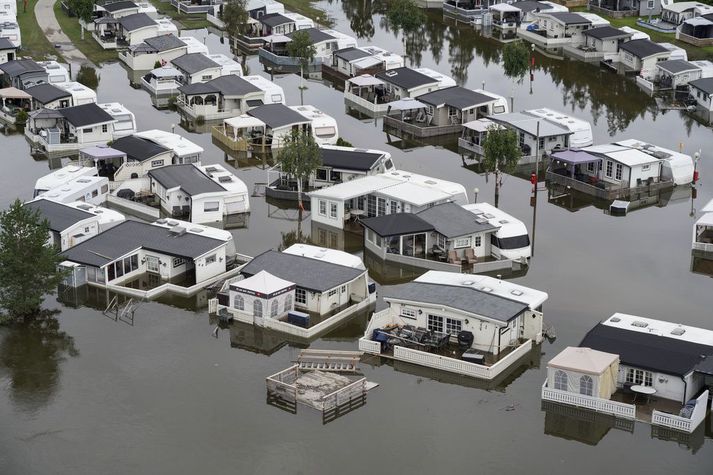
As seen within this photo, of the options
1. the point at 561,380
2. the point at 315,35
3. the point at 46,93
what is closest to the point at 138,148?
the point at 46,93

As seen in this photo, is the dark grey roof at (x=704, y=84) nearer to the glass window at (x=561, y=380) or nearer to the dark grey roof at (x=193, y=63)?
the dark grey roof at (x=193, y=63)

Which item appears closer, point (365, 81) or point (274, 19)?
point (365, 81)

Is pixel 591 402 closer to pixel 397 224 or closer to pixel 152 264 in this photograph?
pixel 397 224

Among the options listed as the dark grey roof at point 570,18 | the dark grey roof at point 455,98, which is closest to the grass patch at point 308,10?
the dark grey roof at point 570,18

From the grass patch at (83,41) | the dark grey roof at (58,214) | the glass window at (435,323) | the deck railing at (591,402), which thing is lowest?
the grass patch at (83,41)

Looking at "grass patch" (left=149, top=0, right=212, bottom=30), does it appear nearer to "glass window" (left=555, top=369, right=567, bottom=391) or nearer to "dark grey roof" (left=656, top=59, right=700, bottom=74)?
"dark grey roof" (left=656, top=59, right=700, bottom=74)

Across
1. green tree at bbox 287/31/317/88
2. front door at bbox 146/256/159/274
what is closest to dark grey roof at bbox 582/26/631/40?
green tree at bbox 287/31/317/88

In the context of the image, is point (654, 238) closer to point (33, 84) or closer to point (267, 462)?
point (267, 462)
